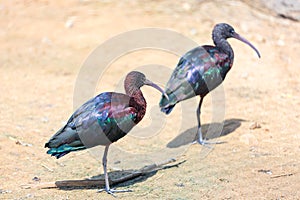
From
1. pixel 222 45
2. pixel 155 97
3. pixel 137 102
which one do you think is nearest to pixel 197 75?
pixel 222 45

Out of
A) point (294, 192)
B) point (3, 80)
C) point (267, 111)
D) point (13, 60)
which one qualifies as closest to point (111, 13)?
point (13, 60)

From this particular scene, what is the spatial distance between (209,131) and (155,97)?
1457 millimetres

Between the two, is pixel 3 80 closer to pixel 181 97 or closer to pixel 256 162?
pixel 181 97

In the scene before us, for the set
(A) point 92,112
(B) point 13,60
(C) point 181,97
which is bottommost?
(B) point 13,60

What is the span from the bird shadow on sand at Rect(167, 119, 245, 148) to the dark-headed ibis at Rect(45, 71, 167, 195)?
159 centimetres

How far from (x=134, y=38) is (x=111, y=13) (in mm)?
1146

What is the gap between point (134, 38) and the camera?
11672mm

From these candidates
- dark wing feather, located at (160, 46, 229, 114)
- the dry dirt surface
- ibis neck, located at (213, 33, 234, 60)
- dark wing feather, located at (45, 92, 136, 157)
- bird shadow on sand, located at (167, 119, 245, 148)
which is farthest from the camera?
ibis neck, located at (213, 33, 234, 60)

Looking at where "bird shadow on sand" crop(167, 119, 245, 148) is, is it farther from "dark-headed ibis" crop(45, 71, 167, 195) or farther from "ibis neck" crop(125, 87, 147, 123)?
"dark-headed ibis" crop(45, 71, 167, 195)

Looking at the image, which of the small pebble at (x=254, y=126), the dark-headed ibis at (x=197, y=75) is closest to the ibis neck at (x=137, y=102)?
the dark-headed ibis at (x=197, y=75)

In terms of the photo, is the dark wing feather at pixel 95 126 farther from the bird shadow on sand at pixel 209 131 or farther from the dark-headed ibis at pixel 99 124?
the bird shadow on sand at pixel 209 131

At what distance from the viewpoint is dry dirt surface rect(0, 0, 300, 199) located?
6.32 meters

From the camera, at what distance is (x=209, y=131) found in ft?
27.0

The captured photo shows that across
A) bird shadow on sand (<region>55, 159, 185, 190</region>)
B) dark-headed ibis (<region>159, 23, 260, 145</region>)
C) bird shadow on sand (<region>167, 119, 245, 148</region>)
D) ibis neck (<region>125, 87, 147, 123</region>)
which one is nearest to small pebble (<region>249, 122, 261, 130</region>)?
bird shadow on sand (<region>167, 119, 245, 148</region>)
